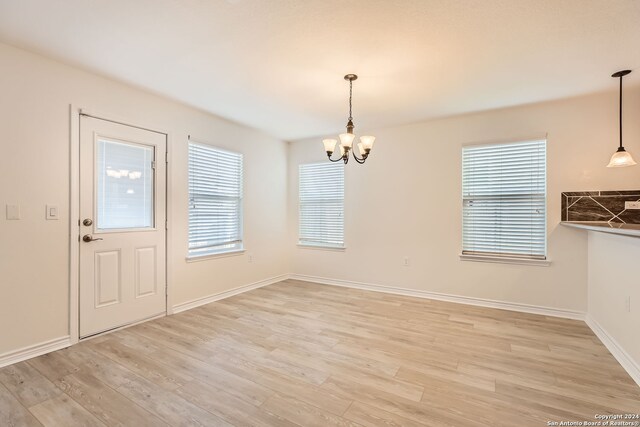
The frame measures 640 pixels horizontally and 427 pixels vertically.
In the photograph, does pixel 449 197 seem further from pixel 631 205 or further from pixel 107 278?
pixel 107 278

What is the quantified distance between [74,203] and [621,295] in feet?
16.4

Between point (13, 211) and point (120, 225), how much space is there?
0.84m

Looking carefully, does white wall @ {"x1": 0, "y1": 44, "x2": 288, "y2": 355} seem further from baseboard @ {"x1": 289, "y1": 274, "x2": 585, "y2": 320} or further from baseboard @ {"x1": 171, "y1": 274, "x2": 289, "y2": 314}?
baseboard @ {"x1": 289, "y1": 274, "x2": 585, "y2": 320}

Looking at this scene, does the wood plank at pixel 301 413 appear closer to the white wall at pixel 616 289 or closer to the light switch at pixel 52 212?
the white wall at pixel 616 289

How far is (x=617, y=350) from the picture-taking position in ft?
8.48

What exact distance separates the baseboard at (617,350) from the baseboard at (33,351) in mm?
4707

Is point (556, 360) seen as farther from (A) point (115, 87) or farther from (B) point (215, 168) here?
(A) point (115, 87)

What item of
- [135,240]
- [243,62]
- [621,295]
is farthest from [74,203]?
[621,295]

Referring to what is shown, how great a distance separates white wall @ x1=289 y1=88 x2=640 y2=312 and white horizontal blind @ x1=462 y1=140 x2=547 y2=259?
4.3 inches

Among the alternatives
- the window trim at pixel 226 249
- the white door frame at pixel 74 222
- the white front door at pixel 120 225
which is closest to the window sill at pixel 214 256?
the window trim at pixel 226 249

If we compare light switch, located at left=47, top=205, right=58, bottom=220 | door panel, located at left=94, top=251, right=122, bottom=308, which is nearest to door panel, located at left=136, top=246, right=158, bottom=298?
door panel, located at left=94, top=251, right=122, bottom=308

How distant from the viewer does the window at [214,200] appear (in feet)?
13.2

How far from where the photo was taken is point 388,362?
2.51 metres

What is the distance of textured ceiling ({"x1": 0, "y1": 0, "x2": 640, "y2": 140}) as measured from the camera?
1991 millimetres
